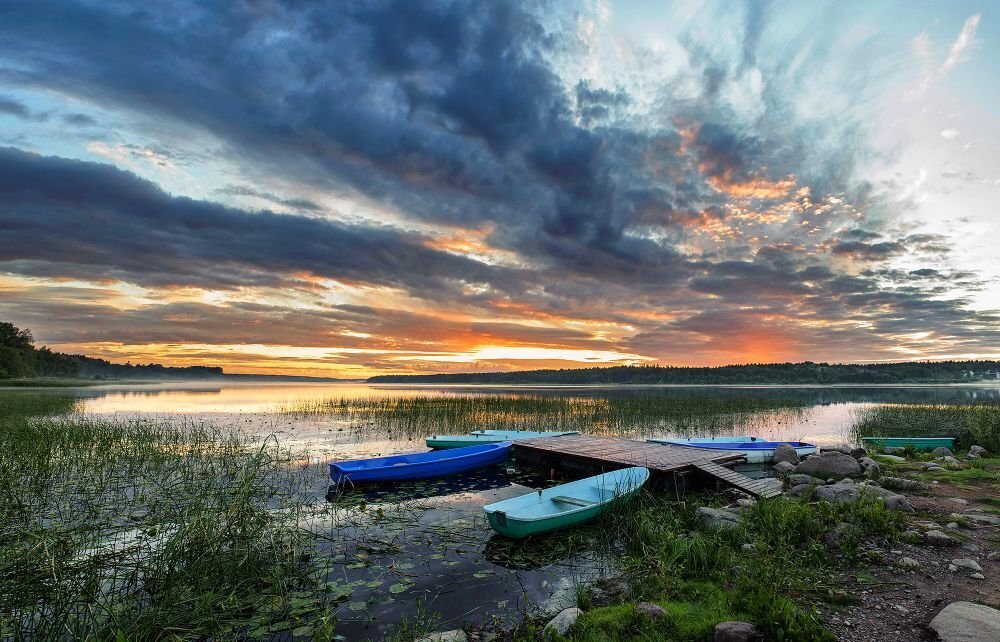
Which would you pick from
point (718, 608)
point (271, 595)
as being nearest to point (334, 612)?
point (271, 595)

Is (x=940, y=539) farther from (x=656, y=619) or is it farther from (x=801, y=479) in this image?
(x=801, y=479)

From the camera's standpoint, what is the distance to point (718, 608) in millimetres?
6211

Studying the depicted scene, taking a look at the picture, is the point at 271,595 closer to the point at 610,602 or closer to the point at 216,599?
the point at 216,599

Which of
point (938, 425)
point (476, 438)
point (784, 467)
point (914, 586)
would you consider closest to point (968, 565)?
point (914, 586)

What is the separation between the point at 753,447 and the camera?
2027 centimetres

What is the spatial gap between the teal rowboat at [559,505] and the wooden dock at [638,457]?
166 centimetres

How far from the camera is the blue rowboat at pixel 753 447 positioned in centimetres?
1833

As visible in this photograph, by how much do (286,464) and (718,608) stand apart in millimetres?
16166

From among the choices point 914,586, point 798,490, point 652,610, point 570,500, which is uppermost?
point 914,586

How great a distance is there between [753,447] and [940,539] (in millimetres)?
12901

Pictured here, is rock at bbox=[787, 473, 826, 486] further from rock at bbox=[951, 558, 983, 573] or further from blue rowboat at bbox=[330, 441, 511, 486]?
blue rowboat at bbox=[330, 441, 511, 486]

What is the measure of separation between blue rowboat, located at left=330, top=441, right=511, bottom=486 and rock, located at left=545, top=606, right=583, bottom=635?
31.4 ft

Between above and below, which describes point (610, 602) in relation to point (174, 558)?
below

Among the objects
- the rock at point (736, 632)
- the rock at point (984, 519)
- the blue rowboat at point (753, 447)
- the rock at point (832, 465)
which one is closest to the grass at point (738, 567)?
the rock at point (736, 632)
